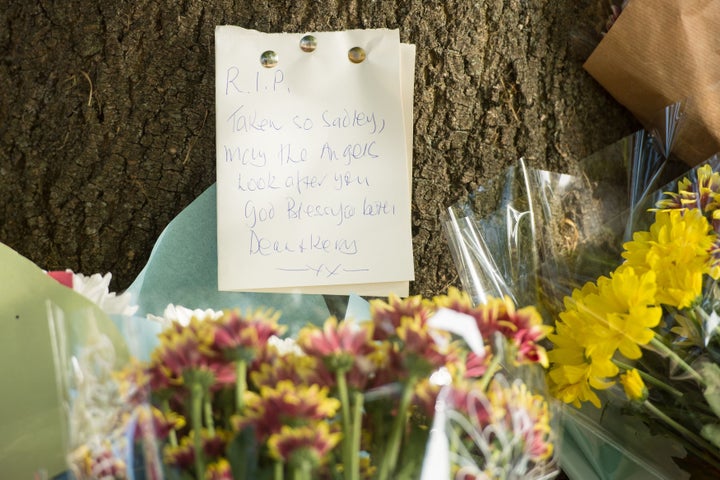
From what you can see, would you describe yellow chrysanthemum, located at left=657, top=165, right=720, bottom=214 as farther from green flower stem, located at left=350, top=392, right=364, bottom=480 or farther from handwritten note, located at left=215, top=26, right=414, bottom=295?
green flower stem, located at left=350, top=392, right=364, bottom=480

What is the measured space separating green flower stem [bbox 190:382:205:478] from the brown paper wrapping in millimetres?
721

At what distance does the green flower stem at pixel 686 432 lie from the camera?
0.81 metres

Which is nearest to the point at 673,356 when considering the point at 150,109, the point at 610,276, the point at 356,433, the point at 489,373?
the point at 610,276

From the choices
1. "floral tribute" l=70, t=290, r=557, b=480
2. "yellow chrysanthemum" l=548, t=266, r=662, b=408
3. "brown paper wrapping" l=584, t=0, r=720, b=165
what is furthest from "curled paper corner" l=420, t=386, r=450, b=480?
"brown paper wrapping" l=584, t=0, r=720, b=165

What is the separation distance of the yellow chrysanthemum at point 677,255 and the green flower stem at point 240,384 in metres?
0.46

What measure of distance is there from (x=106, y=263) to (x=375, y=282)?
0.35m

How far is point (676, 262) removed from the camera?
2.72ft

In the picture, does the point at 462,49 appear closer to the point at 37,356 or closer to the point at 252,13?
the point at 252,13

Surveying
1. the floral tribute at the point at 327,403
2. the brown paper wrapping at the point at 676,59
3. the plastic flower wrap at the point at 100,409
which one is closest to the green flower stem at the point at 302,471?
the floral tribute at the point at 327,403

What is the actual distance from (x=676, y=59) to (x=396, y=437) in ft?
2.21

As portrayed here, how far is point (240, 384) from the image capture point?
0.59 metres

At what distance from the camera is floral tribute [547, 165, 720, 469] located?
31.3 inches

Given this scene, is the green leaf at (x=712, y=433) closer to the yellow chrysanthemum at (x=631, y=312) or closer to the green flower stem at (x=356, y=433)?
the yellow chrysanthemum at (x=631, y=312)

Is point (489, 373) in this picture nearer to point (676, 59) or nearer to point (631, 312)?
point (631, 312)
